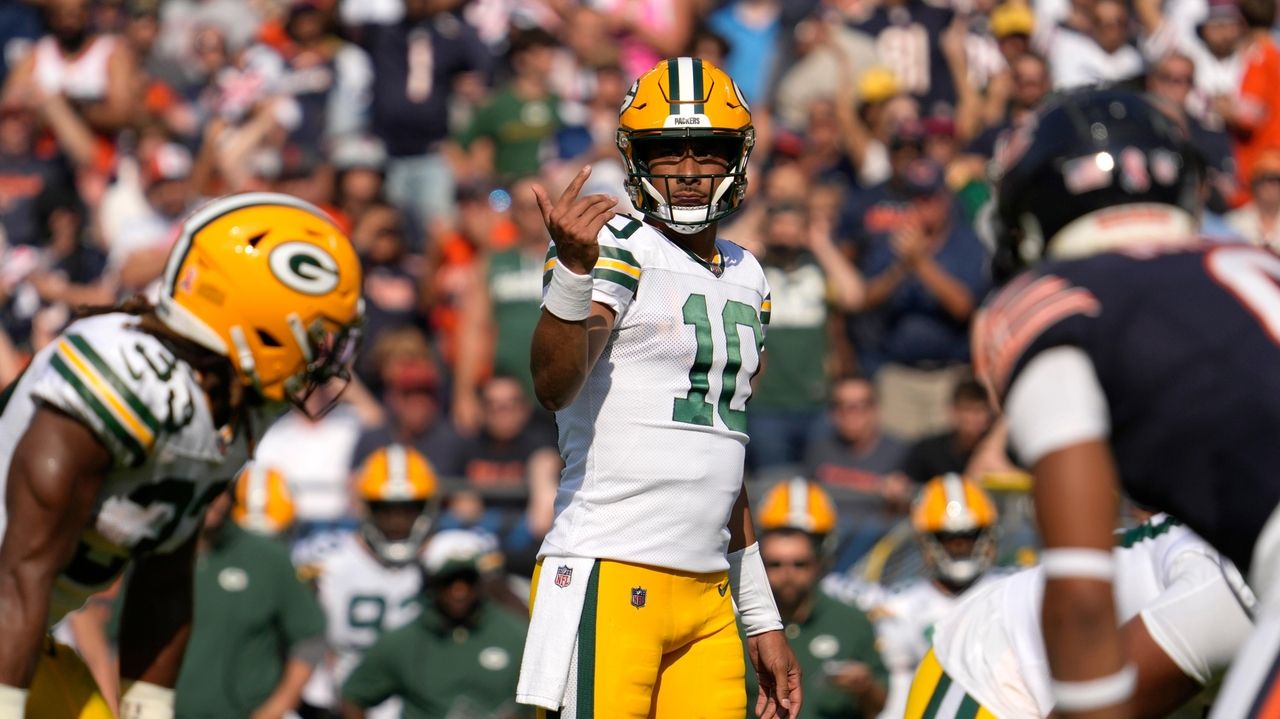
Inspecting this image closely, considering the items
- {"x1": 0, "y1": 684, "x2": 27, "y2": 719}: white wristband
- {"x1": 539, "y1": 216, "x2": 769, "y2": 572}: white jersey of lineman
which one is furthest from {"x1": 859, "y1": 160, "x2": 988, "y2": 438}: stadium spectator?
{"x1": 0, "y1": 684, "x2": 27, "y2": 719}: white wristband

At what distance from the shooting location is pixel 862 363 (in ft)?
35.4

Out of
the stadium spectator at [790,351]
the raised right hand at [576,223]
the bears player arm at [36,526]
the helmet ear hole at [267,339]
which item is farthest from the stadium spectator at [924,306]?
the bears player arm at [36,526]

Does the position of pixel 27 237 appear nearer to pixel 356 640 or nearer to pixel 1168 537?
pixel 356 640

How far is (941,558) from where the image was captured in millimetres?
8266

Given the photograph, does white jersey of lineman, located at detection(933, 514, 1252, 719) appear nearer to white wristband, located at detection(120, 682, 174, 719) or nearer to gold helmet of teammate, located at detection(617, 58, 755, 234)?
gold helmet of teammate, located at detection(617, 58, 755, 234)

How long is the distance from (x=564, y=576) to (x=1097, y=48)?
8.09m

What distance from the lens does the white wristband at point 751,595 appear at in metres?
4.74

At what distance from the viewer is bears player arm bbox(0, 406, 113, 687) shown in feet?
13.0

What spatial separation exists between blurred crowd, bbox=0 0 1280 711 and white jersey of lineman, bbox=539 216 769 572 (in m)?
4.63

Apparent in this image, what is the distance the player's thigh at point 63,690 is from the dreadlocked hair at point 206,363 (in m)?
0.69

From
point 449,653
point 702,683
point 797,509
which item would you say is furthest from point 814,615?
point 702,683

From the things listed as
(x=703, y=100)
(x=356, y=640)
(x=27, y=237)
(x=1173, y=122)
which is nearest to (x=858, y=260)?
(x=356, y=640)

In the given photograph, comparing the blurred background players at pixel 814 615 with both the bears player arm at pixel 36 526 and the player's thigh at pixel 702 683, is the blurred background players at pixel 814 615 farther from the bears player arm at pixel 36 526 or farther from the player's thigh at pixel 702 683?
the bears player arm at pixel 36 526

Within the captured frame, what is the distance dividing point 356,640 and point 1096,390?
650 cm
